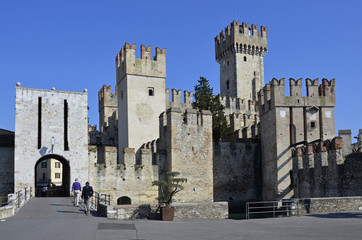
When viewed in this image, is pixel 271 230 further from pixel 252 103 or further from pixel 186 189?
pixel 252 103

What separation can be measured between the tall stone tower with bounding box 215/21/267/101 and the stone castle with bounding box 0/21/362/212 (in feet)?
89.2

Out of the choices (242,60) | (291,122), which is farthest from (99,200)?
(242,60)

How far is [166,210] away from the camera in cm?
2081

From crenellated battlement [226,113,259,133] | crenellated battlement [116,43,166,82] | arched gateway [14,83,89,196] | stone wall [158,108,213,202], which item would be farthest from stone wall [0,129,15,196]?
crenellated battlement [226,113,259,133]

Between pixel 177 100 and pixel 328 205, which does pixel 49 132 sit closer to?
pixel 328 205

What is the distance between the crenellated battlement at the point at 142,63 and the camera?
39.0m

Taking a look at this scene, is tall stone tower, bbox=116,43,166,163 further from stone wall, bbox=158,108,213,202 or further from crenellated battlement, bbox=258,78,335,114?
crenellated battlement, bbox=258,78,335,114

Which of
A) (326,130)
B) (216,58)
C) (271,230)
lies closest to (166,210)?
(271,230)

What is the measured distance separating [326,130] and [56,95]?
19836mm

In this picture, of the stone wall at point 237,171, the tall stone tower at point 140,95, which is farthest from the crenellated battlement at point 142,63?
the stone wall at point 237,171

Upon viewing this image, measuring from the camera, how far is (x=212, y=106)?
43.9m

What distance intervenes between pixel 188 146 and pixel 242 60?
36289 mm

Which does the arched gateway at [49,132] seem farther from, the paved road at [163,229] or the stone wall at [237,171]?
the stone wall at [237,171]

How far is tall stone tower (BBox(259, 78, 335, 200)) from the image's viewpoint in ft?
112
